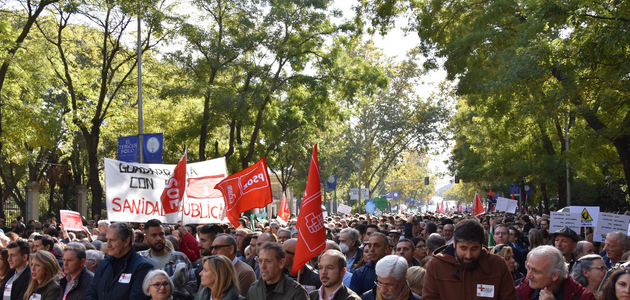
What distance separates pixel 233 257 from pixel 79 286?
163cm

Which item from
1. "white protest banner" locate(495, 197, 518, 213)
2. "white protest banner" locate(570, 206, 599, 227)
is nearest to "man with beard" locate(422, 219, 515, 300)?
"white protest banner" locate(570, 206, 599, 227)

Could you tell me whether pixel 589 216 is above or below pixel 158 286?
above

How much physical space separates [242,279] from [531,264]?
9.72 feet

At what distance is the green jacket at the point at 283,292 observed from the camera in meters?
4.98

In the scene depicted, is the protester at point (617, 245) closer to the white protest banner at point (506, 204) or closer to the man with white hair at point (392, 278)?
the man with white hair at point (392, 278)

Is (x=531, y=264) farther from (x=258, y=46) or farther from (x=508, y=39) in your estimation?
(x=258, y=46)

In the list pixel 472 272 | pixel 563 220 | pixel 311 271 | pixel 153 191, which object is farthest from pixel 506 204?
pixel 472 272

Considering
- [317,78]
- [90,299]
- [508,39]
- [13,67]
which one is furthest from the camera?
[317,78]

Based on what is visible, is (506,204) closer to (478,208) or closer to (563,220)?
(478,208)

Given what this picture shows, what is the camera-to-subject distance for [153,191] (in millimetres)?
10867

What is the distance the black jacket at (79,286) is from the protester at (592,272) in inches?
194

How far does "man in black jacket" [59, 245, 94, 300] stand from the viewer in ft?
19.9

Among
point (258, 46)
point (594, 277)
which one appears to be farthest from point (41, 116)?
point (594, 277)

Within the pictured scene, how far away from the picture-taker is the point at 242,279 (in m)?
6.00
